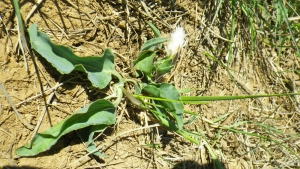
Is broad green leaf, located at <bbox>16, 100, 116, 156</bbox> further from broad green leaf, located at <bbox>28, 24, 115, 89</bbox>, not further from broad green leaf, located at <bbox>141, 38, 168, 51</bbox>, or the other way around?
broad green leaf, located at <bbox>141, 38, 168, 51</bbox>

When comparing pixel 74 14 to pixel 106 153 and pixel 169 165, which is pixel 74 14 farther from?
pixel 169 165

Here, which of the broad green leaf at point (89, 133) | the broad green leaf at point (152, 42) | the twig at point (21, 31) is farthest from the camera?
the broad green leaf at point (152, 42)

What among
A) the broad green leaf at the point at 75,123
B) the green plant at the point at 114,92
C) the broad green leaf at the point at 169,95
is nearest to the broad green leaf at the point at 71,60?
the green plant at the point at 114,92

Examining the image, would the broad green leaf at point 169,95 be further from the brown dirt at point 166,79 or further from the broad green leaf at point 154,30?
the broad green leaf at point 154,30

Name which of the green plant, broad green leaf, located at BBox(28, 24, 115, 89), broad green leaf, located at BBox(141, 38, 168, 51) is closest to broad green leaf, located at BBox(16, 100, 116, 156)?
the green plant

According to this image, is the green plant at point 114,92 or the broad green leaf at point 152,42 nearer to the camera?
the green plant at point 114,92

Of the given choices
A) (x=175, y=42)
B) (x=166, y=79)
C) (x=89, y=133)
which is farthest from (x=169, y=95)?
(x=89, y=133)
